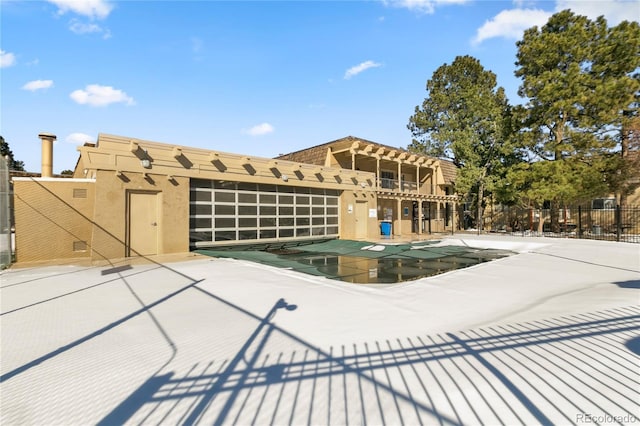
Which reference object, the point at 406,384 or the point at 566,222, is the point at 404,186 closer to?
the point at 566,222

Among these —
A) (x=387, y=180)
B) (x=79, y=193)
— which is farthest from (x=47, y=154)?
(x=387, y=180)

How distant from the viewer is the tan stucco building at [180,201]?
10.1m

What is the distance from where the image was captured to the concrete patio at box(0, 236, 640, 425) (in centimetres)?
242

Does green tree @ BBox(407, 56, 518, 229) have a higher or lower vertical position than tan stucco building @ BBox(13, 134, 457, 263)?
higher

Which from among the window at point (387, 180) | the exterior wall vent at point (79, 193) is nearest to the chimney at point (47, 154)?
the exterior wall vent at point (79, 193)

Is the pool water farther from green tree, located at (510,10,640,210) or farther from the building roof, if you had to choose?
green tree, located at (510,10,640,210)

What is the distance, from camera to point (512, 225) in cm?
2645

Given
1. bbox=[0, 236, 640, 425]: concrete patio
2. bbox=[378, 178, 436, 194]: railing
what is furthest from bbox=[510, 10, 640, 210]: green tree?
bbox=[0, 236, 640, 425]: concrete patio

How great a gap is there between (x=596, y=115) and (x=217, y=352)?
25192 millimetres

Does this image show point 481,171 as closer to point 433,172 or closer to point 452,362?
point 433,172

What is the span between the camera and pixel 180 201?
1194 cm

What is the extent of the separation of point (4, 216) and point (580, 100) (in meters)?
27.3

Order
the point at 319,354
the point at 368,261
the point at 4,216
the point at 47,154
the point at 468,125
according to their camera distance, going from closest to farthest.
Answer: the point at 319,354
the point at 4,216
the point at 368,261
the point at 47,154
the point at 468,125

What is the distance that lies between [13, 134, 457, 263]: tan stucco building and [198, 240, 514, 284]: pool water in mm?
1727
